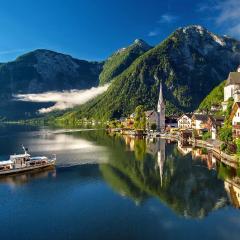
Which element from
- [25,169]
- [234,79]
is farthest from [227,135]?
[234,79]

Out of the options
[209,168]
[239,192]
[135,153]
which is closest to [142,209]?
[239,192]

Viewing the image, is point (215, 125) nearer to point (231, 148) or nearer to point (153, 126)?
point (231, 148)

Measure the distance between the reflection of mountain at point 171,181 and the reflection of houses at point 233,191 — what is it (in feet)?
2.88

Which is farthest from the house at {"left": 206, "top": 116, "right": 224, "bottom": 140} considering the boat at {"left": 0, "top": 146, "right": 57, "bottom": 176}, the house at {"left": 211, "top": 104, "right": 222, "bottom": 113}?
the boat at {"left": 0, "top": 146, "right": 57, "bottom": 176}

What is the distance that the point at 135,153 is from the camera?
10819 centimetres

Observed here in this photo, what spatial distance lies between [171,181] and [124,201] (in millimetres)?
16108

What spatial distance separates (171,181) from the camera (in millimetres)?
70500

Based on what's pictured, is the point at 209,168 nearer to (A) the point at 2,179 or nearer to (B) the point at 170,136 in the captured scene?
(A) the point at 2,179

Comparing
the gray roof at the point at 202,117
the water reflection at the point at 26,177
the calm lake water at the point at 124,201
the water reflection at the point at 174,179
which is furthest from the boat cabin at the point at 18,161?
the gray roof at the point at 202,117

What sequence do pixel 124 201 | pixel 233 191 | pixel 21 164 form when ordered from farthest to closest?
pixel 21 164
pixel 233 191
pixel 124 201

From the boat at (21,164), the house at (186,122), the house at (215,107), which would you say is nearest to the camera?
the boat at (21,164)

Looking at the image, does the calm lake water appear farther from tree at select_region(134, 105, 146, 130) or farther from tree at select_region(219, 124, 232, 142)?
tree at select_region(134, 105, 146, 130)

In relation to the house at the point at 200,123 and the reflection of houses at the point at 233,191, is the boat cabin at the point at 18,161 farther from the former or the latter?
the house at the point at 200,123

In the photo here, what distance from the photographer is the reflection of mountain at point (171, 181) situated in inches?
2205
